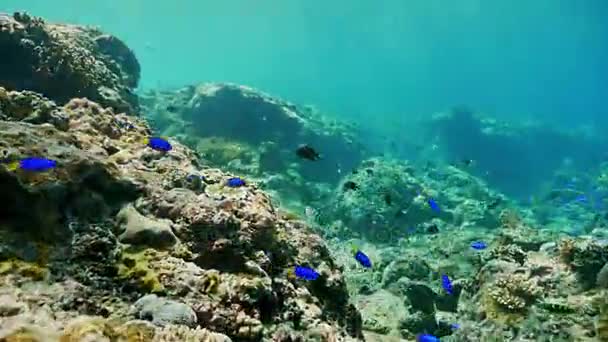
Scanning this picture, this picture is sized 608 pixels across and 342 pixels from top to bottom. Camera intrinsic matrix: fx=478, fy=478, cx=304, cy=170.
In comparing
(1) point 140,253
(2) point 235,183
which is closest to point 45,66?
(2) point 235,183

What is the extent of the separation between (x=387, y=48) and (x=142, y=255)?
164273 mm

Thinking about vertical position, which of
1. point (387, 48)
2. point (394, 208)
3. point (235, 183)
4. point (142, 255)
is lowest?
point (142, 255)

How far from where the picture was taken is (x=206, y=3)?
110m

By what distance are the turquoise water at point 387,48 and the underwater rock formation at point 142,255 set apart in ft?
161

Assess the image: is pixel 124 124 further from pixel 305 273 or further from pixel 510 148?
pixel 510 148

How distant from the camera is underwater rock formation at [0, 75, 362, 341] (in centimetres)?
361

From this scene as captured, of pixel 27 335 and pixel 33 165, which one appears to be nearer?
pixel 27 335

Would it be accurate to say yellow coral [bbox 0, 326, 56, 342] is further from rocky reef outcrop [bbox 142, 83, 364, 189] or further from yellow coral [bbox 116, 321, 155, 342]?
rocky reef outcrop [bbox 142, 83, 364, 189]

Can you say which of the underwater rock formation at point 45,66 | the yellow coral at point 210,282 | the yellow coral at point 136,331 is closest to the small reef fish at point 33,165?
the yellow coral at point 210,282

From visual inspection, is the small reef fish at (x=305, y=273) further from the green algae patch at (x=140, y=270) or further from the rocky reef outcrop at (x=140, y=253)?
the green algae patch at (x=140, y=270)

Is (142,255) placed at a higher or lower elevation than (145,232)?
lower

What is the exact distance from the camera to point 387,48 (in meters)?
160

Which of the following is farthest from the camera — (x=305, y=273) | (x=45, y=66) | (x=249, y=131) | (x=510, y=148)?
(x=510, y=148)

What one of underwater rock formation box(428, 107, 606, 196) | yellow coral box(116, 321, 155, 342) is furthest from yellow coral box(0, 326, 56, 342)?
underwater rock formation box(428, 107, 606, 196)
